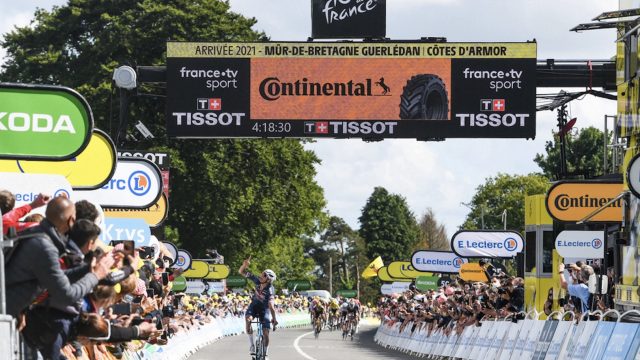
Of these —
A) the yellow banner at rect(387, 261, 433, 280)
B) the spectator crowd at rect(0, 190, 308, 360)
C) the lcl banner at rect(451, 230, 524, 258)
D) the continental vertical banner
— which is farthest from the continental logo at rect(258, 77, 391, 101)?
the yellow banner at rect(387, 261, 433, 280)

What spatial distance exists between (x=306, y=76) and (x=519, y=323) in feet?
29.0

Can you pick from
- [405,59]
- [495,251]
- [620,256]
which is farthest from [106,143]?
[495,251]

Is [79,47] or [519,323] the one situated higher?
[79,47]

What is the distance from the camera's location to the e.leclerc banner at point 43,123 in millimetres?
11930

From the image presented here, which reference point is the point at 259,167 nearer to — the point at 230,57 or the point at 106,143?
the point at 230,57

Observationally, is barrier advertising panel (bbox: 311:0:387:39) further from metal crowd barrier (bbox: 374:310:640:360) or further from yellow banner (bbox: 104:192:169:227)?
metal crowd barrier (bbox: 374:310:640:360)

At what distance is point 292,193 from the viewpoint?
2176 inches

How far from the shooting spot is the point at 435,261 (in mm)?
47906

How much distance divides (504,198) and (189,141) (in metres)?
73.3

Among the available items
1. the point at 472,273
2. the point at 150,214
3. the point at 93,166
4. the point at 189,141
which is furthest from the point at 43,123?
the point at 189,141

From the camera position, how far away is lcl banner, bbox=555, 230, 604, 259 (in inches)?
1013

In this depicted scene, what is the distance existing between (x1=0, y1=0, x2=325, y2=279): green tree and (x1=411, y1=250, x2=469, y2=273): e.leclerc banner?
811 centimetres

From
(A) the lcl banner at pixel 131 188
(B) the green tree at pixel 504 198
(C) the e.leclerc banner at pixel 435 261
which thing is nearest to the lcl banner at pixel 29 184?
(A) the lcl banner at pixel 131 188

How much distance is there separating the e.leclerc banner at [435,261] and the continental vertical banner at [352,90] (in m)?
20.7
